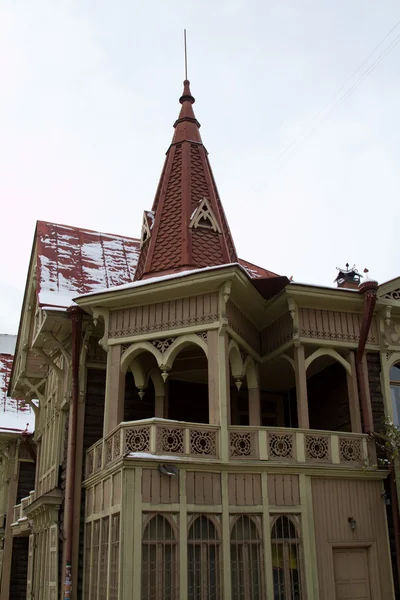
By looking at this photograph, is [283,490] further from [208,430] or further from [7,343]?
[7,343]

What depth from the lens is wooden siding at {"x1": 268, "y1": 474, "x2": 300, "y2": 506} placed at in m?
11.9

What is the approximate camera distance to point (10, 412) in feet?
87.5

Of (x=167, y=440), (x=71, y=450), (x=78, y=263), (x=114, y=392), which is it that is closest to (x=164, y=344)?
→ (x=114, y=392)

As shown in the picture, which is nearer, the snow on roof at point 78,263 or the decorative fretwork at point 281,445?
the decorative fretwork at point 281,445

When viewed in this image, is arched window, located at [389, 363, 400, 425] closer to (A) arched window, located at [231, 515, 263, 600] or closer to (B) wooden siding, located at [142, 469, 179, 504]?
(A) arched window, located at [231, 515, 263, 600]

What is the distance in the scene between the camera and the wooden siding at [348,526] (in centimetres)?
1195

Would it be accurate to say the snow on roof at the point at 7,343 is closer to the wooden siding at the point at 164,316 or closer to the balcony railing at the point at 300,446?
the wooden siding at the point at 164,316

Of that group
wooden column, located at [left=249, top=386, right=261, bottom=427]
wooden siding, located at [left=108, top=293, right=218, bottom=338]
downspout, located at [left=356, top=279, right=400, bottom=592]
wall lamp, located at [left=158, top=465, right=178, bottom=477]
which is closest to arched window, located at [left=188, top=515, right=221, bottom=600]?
wall lamp, located at [left=158, top=465, right=178, bottom=477]

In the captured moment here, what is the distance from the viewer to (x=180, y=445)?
38.1 ft

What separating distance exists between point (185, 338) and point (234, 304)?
4.78 feet

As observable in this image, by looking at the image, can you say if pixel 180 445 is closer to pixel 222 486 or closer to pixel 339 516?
pixel 222 486

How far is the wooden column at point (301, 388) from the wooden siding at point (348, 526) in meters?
1.21

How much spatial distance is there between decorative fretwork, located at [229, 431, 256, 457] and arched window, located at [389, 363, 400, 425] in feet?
12.9

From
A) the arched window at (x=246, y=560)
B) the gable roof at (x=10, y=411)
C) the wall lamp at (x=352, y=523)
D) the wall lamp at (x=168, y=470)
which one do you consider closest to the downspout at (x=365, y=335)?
the wall lamp at (x=352, y=523)
